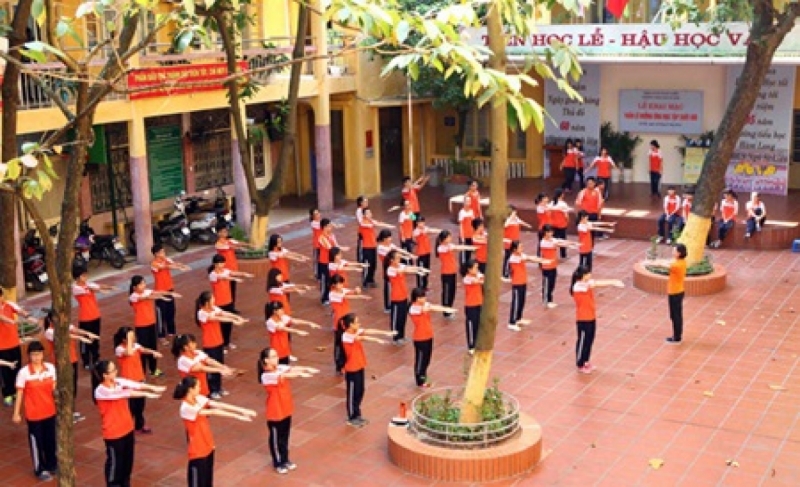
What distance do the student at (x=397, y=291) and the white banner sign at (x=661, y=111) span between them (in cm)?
1047

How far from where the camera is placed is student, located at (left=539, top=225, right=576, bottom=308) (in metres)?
13.4

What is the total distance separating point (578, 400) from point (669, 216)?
7.32m

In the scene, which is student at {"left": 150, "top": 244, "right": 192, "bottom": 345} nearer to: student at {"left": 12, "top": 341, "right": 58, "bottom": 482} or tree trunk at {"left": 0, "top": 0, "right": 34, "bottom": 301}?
tree trunk at {"left": 0, "top": 0, "right": 34, "bottom": 301}

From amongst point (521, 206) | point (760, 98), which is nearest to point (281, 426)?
point (521, 206)

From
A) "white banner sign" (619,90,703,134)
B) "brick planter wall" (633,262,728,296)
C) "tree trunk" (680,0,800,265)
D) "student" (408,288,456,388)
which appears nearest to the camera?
A: "student" (408,288,456,388)

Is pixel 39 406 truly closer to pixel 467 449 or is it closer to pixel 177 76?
pixel 467 449

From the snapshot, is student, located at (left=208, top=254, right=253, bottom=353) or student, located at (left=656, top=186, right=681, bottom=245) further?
student, located at (left=656, top=186, right=681, bottom=245)

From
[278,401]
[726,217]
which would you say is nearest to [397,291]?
[278,401]

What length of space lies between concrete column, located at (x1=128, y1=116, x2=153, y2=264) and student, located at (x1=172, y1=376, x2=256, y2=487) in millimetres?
9023

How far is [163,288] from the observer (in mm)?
12305

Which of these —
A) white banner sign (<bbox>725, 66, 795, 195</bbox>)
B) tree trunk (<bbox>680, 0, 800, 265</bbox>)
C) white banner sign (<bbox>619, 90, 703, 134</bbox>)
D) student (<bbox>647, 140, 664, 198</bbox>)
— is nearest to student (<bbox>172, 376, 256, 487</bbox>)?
tree trunk (<bbox>680, 0, 800, 265</bbox>)

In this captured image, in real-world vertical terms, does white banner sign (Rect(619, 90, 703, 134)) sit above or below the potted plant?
above

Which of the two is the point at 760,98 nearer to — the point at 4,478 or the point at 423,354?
the point at 423,354

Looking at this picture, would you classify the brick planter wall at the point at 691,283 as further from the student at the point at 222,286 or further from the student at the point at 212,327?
the student at the point at 212,327
